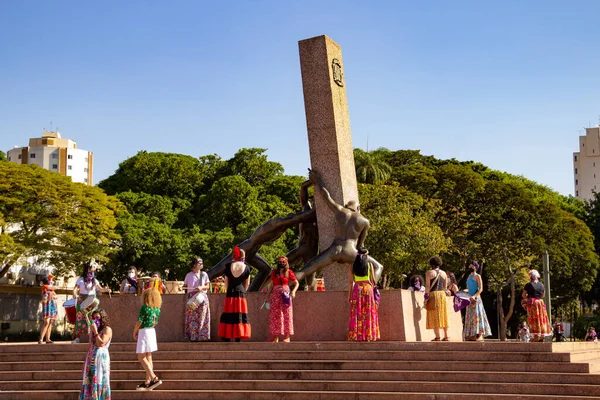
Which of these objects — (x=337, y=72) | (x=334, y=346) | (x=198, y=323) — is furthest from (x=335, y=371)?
(x=337, y=72)

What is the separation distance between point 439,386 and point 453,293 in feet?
17.4

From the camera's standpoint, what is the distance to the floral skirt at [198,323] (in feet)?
53.0

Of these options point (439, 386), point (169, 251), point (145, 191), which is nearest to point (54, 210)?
point (169, 251)

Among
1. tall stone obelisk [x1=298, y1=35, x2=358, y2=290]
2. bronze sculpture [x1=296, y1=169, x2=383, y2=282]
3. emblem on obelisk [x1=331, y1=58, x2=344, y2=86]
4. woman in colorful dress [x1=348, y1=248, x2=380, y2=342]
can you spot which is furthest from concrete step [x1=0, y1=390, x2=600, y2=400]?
emblem on obelisk [x1=331, y1=58, x2=344, y2=86]

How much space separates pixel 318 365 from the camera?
14.1 metres

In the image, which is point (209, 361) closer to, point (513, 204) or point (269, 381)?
point (269, 381)

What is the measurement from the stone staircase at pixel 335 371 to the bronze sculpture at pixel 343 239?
10.4 ft

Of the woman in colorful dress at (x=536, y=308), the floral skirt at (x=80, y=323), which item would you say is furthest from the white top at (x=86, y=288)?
the woman in colorful dress at (x=536, y=308)

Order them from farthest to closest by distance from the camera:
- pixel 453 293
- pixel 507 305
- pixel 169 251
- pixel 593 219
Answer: pixel 593 219
pixel 507 305
pixel 169 251
pixel 453 293

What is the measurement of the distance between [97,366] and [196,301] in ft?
11.9

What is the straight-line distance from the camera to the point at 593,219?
5672 cm

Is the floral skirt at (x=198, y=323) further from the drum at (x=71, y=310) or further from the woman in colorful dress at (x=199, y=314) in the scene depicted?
the drum at (x=71, y=310)

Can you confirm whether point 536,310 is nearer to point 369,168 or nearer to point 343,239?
point 343,239

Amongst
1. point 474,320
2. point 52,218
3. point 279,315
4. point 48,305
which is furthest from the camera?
point 52,218
